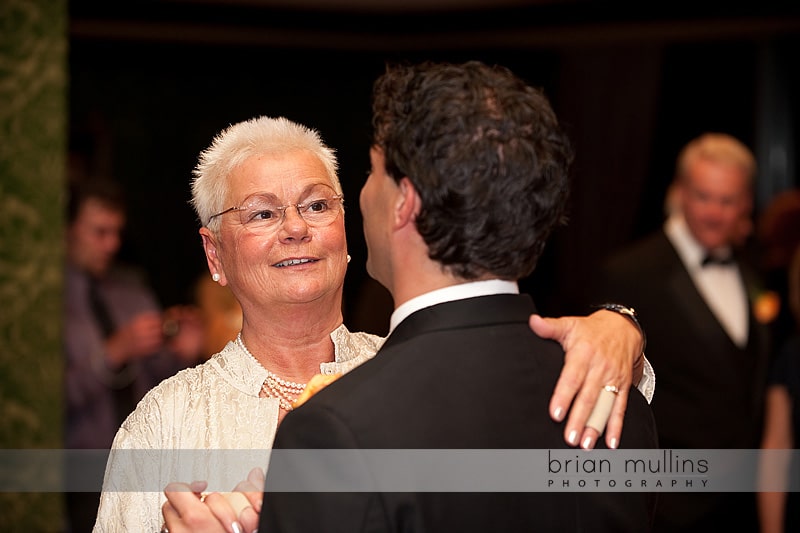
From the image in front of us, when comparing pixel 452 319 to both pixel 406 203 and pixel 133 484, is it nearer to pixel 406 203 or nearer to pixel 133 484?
pixel 406 203

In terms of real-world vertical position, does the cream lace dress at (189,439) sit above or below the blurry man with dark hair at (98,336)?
below

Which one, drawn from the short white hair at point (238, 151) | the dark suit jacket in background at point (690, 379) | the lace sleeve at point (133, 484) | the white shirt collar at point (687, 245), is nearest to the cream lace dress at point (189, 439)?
the lace sleeve at point (133, 484)

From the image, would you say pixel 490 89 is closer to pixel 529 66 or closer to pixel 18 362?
pixel 18 362

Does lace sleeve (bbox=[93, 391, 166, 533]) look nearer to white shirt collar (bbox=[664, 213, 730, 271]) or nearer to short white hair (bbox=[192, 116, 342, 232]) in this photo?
short white hair (bbox=[192, 116, 342, 232])

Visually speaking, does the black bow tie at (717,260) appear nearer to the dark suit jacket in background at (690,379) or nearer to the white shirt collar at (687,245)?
the white shirt collar at (687,245)

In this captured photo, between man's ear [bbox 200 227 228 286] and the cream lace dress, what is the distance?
14 cm

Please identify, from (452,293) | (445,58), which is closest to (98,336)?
(452,293)

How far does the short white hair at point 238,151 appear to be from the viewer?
1.73 m

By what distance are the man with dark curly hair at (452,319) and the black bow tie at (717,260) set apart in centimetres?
270

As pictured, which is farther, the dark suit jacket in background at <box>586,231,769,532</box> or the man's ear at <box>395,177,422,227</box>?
the dark suit jacket in background at <box>586,231,769,532</box>

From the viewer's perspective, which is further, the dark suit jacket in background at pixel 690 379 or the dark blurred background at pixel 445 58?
the dark blurred background at pixel 445 58

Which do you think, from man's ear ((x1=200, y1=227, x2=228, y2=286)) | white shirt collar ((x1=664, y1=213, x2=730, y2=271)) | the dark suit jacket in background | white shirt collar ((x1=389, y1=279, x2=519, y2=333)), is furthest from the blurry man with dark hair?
white shirt collar ((x1=389, y1=279, x2=519, y2=333))

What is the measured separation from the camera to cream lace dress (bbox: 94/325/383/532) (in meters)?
1.65

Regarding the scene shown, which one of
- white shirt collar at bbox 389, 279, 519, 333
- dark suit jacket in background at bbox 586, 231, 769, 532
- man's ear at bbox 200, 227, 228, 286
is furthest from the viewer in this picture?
dark suit jacket in background at bbox 586, 231, 769, 532
